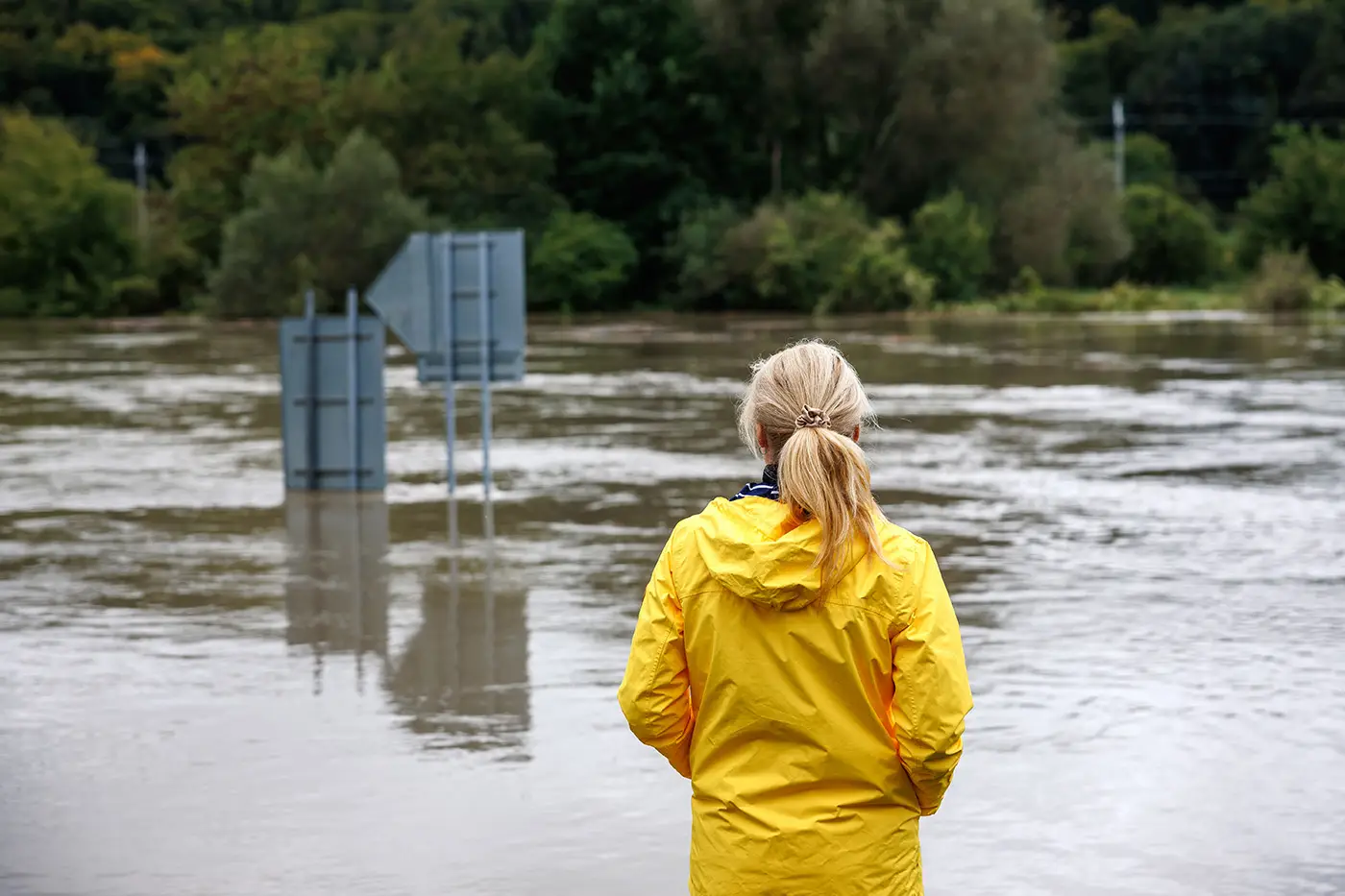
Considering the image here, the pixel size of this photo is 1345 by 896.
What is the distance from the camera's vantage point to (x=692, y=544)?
3.46 m

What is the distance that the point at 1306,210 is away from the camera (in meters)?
60.2

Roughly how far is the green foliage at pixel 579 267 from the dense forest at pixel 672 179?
0.36ft

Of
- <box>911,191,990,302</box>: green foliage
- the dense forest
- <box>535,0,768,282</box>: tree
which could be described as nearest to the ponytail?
the dense forest

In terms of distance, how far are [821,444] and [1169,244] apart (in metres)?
65.6

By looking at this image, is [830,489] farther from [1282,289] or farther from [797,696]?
[1282,289]

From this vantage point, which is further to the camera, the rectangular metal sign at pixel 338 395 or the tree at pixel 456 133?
the tree at pixel 456 133

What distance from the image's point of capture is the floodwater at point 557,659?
5836 mm

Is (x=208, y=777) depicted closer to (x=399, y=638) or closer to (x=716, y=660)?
(x=399, y=638)

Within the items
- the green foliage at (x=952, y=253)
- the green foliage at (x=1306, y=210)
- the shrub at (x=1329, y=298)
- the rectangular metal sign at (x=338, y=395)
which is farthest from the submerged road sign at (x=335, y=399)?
the green foliage at (x=1306, y=210)

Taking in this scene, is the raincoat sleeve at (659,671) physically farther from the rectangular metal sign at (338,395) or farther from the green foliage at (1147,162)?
the green foliage at (1147,162)

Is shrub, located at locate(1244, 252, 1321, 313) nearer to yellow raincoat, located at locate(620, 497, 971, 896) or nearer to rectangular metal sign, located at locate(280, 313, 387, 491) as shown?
rectangular metal sign, located at locate(280, 313, 387, 491)

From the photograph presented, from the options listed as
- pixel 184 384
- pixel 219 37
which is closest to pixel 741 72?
pixel 184 384

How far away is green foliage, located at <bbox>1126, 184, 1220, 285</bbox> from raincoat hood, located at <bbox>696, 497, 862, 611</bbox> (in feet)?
211

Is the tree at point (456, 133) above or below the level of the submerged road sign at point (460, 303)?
above
